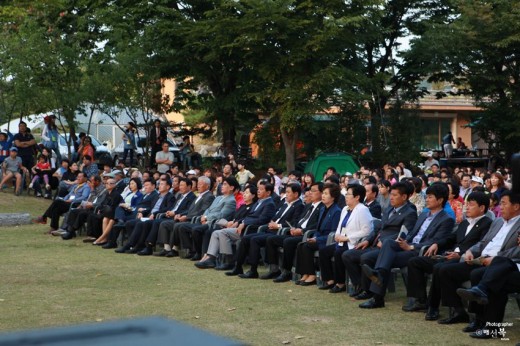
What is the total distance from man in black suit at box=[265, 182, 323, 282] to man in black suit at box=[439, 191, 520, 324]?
3.17 m

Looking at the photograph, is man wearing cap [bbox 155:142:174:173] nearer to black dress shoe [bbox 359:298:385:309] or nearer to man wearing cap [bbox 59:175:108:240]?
man wearing cap [bbox 59:175:108:240]

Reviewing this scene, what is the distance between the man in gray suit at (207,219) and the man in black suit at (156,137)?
12.1 m

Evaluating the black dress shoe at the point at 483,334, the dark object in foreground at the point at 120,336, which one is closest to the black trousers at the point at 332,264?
the black dress shoe at the point at 483,334

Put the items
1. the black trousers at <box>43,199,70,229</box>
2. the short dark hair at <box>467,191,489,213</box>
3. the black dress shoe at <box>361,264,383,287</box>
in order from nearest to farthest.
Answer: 1. the short dark hair at <box>467,191,489,213</box>
2. the black dress shoe at <box>361,264,383,287</box>
3. the black trousers at <box>43,199,70,229</box>

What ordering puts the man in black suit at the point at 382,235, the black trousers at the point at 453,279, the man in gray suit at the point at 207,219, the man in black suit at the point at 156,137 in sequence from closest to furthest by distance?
the black trousers at the point at 453,279
the man in black suit at the point at 382,235
the man in gray suit at the point at 207,219
the man in black suit at the point at 156,137

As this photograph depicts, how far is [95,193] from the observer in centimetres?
1766

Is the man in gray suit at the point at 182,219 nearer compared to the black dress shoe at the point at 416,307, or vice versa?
the black dress shoe at the point at 416,307

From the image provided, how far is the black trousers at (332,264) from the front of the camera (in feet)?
35.4

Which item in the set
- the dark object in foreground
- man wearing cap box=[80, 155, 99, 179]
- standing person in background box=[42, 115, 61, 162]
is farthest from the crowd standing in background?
standing person in background box=[42, 115, 61, 162]

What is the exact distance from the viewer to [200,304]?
32.0 feet

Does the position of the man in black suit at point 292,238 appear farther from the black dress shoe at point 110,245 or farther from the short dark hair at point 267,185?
the black dress shoe at point 110,245

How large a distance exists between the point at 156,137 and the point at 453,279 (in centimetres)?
1813

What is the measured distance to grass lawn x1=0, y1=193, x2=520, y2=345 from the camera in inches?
323

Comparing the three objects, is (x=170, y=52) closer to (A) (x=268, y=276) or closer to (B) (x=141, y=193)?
(B) (x=141, y=193)
